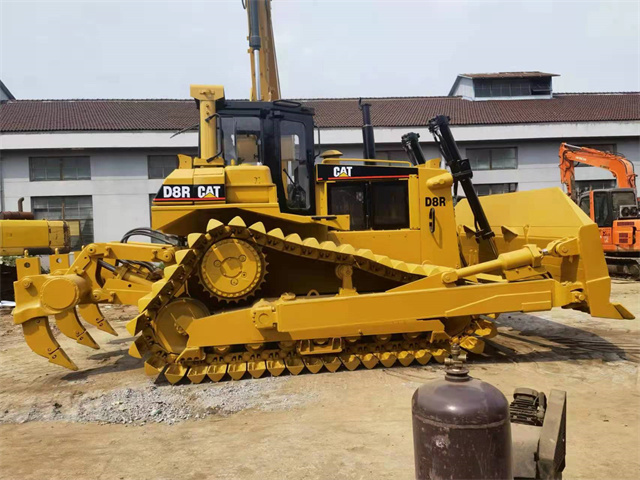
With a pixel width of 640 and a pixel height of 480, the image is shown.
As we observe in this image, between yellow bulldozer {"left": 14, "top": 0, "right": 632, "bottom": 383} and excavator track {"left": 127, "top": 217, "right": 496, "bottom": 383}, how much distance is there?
16 mm

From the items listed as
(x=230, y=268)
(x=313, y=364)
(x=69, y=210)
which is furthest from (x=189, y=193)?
(x=69, y=210)

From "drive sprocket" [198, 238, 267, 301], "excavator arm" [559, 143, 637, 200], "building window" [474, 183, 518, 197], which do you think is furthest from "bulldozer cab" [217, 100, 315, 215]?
"building window" [474, 183, 518, 197]

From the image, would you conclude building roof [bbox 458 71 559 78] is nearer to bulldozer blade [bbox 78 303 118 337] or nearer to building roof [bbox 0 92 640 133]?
building roof [bbox 0 92 640 133]

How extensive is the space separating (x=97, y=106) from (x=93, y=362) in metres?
20.0

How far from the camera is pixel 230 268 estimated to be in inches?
221

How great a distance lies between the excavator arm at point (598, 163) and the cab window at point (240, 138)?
14555 mm

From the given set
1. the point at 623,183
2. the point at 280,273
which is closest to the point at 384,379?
the point at 280,273

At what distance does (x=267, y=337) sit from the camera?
5.73 meters

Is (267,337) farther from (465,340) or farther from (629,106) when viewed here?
(629,106)

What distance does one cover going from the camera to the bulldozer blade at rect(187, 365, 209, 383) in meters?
5.66

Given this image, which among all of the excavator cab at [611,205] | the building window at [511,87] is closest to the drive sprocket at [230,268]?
the excavator cab at [611,205]

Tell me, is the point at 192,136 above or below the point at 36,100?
below

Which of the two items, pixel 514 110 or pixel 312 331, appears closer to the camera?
pixel 312 331

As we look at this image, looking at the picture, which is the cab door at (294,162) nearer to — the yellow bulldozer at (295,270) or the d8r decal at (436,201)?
the yellow bulldozer at (295,270)
